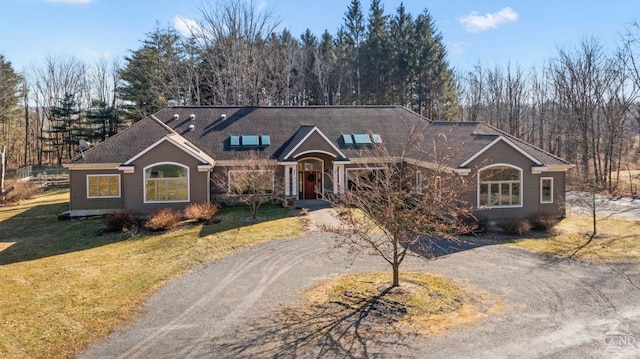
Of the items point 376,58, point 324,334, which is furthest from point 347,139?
point 376,58

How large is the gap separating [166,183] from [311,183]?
892cm

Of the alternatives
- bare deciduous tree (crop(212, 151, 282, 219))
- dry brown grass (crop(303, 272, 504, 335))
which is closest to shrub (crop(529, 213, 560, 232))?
dry brown grass (crop(303, 272, 504, 335))

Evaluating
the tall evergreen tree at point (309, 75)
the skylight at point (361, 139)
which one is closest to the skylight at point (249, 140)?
the skylight at point (361, 139)

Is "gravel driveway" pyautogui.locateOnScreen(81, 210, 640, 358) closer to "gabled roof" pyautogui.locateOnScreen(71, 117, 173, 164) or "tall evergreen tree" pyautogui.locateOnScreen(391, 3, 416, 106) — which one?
"gabled roof" pyautogui.locateOnScreen(71, 117, 173, 164)

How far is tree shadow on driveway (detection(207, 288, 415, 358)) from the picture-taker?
8906 millimetres

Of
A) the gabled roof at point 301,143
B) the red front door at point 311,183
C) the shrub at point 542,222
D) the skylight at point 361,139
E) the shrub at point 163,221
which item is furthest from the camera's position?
the skylight at point 361,139

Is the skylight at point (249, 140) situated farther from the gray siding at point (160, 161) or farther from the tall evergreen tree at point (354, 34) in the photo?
the tall evergreen tree at point (354, 34)

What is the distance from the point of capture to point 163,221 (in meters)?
20.1

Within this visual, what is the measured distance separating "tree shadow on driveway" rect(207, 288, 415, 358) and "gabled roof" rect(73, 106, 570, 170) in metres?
13.6

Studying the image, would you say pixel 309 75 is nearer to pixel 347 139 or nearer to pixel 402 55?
pixel 402 55

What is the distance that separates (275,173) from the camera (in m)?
25.7

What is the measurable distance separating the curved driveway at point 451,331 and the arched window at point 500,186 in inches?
197

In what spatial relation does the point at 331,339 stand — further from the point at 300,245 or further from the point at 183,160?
the point at 183,160

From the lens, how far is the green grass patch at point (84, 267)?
9992 millimetres
